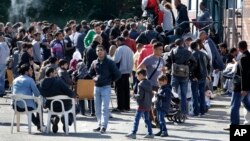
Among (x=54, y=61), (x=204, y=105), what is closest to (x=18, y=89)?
(x=54, y=61)

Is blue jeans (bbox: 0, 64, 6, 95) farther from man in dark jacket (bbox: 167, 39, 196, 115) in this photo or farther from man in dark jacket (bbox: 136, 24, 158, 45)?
man in dark jacket (bbox: 167, 39, 196, 115)

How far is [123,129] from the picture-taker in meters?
21.1

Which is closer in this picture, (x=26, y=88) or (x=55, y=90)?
(x=55, y=90)

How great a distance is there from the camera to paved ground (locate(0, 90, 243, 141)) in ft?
63.9

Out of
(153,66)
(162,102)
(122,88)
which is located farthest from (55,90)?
(122,88)

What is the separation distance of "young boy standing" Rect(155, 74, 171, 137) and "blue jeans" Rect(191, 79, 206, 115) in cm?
350

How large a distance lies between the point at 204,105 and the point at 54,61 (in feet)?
13.3

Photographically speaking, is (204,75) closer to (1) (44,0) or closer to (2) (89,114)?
(2) (89,114)

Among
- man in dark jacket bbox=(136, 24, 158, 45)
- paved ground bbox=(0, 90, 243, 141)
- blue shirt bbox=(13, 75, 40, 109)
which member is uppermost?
man in dark jacket bbox=(136, 24, 158, 45)

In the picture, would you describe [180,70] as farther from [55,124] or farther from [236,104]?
[55,124]

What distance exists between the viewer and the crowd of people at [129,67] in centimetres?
1978

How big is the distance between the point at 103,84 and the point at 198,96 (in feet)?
14.3

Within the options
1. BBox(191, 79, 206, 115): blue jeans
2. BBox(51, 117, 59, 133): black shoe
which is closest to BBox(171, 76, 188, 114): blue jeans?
BBox(191, 79, 206, 115): blue jeans

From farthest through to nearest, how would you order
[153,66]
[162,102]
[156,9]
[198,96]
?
[156,9] < [198,96] < [153,66] < [162,102]
